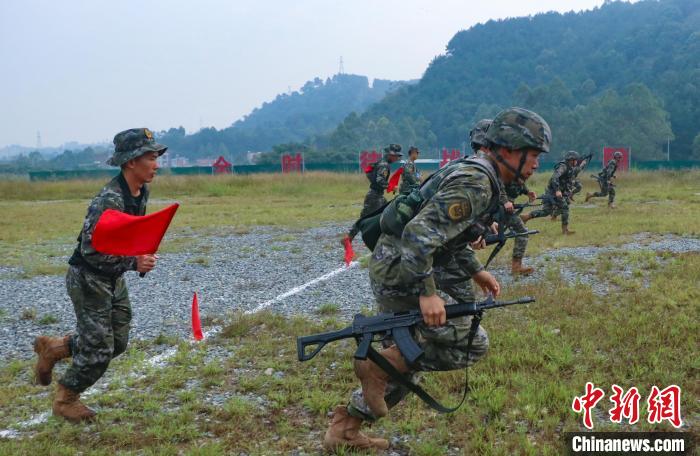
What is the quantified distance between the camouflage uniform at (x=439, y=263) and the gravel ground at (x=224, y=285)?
3595 millimetres

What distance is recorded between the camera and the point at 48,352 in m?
4.96

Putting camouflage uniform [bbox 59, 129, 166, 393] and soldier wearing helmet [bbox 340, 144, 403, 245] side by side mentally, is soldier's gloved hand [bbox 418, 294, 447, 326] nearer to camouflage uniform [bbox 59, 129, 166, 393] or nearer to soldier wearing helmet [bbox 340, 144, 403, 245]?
camouflage uniform [bbox 59, 129, 166, 393]

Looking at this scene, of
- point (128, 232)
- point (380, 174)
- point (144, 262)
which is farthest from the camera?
point (380, 174)

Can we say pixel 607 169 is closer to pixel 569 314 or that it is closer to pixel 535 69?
pixel 569 314

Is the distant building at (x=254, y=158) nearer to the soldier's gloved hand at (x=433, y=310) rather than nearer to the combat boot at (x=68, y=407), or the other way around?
the combat boot at (x=68, y=407)

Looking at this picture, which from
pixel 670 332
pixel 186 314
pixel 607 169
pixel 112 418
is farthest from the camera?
pixel 607 169

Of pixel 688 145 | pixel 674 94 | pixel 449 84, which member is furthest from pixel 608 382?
pixel 449 84

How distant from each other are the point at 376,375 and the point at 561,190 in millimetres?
11928

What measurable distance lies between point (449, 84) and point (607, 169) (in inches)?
4987

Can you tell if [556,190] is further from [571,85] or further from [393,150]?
[571,85]

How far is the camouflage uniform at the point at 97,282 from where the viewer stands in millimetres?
4590

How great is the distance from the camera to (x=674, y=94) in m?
85.9

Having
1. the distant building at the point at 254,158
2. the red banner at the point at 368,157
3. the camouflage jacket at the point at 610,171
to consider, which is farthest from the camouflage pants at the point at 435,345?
the distant building at the point at 254,158

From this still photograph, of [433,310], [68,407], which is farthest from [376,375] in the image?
[68,407]
